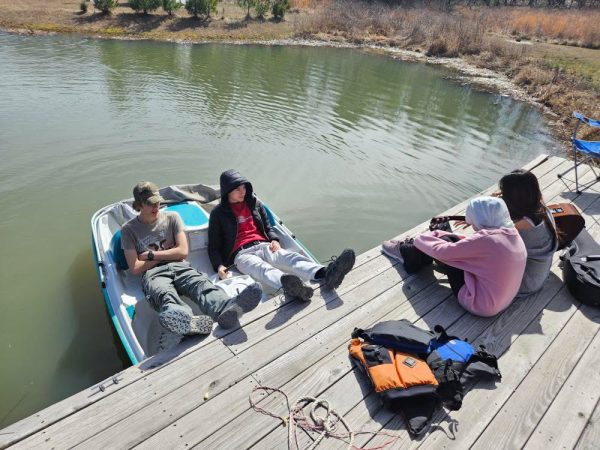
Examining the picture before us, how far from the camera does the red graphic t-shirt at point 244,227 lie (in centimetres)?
463

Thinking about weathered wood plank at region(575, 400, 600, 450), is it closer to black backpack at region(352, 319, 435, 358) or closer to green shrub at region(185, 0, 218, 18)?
black backpack at region(352, 319, 435, 358)

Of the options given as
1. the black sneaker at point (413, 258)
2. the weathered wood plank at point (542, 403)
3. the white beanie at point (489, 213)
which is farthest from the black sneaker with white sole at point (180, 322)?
the white beanie at point (489, 213)

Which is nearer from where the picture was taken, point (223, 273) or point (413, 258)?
point (413, 258)

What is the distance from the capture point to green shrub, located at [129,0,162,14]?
24562 mm

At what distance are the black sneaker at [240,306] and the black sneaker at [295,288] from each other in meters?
0.24

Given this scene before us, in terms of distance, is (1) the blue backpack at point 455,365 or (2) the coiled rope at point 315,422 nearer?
(2) the coiled rope at point 315,422

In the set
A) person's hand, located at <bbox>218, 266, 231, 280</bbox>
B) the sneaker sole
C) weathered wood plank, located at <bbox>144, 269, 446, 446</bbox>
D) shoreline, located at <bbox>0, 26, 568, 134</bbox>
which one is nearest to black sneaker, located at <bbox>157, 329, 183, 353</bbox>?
weathered wood plank, located at <bbox>144, 269, 446, 446</bbox>

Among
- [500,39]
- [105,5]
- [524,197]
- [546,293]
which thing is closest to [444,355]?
[524,197]

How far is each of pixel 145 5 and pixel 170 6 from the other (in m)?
1.52

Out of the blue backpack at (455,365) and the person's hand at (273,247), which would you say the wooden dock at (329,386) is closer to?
the blue backpack at (455,365)

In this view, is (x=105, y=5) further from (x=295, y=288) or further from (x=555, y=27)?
(x=555, y=27)

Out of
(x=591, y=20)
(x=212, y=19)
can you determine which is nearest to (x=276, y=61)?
(x=212, y=19)

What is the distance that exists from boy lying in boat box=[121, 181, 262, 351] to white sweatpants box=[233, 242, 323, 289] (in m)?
0.54

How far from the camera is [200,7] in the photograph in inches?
1021
